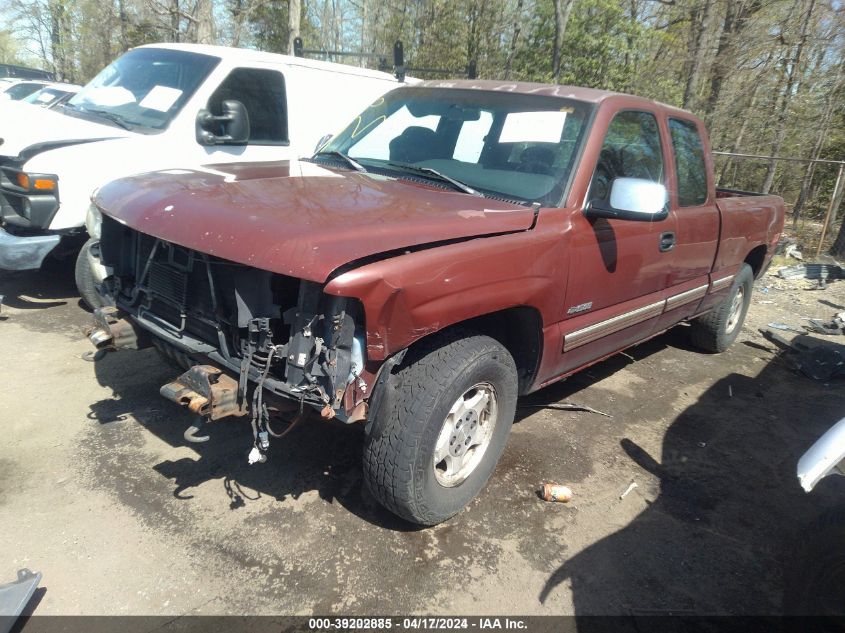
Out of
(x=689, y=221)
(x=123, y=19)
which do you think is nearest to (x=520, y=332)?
(x=689, y=221)

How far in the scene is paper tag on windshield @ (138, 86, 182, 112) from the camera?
5.22 meters

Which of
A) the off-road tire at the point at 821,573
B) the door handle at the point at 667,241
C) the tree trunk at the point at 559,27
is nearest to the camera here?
the off-road tire at the point at 821,573

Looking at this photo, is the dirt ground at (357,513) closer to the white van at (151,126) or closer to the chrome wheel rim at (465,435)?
the chrome wheel rim at (465,435)

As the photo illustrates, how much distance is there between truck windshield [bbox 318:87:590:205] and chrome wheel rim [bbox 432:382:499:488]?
1.04 meters

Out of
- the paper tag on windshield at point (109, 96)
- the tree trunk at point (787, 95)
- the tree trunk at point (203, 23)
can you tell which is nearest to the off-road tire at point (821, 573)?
the paper tag on windshield at point (109, 96)

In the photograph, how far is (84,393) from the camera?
385 cm

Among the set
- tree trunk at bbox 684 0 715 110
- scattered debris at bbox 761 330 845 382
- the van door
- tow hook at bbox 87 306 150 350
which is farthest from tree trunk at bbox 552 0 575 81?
tow hook at bbox 87 306 150 350

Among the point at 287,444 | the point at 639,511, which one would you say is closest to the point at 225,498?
the point at 287,444

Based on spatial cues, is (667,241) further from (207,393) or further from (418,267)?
(207,393)

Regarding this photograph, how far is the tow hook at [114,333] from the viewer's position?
295cm

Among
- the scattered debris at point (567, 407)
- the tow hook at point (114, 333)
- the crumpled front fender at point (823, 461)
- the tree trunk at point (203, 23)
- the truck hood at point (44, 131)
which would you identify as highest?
the tree trunk at point (203, 23)

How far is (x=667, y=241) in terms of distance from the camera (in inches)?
148

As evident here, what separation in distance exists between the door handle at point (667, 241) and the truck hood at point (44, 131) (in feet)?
13.8

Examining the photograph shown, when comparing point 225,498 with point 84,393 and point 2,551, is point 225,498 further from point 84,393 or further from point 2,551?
point 84,393
